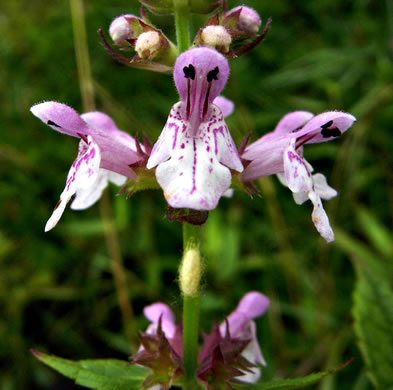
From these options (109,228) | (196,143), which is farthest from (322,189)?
(109,228)

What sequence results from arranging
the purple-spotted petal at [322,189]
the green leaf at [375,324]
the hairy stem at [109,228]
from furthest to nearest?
the hairy stem at [109,228]
the green leaf at [375,324]
the purple-spotted petal at [322,189]

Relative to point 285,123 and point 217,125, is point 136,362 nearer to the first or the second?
point 217,125

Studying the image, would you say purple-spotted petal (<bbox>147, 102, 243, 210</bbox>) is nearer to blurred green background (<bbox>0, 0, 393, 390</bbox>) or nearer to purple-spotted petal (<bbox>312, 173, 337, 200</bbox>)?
purple-spotted petal (<bbox>312, 173, 337, 200</bbox>)

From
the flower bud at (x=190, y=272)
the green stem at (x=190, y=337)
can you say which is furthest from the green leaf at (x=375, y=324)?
the flower bud at (x=190, y=272)

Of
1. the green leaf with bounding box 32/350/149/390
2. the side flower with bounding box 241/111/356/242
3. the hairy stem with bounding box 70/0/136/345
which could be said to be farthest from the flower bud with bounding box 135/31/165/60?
the hairy stem with bounding box 70/0/136/345

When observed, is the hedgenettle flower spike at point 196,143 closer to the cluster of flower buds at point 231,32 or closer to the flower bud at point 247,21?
the cluster of flower buds at point 231,32
